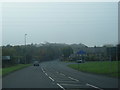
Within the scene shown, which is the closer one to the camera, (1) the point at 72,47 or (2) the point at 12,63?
(2) the point at 12,63

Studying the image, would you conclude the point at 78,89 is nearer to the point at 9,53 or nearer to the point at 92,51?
the point at 9,53

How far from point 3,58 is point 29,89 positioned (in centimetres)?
5682

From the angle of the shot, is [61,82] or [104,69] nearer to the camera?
[61,82]

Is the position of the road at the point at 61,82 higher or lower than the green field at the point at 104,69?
higher

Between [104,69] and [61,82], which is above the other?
[61,82]

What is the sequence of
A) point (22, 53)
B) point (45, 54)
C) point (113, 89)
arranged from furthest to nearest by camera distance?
point (45, 54) → point (22, 53) → point (113, 89)

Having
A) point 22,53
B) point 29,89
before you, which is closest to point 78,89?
point 29,89

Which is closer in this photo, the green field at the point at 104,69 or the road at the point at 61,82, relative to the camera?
the road at the point at 61,82

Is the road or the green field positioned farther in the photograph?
the green field

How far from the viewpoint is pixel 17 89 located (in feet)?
54.0

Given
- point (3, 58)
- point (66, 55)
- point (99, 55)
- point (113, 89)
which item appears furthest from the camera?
point (66, 55)

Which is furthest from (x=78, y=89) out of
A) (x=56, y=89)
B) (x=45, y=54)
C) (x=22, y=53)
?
(x=45, y=54)

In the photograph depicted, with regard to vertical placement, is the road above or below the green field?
above

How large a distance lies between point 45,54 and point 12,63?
65.8 metres
